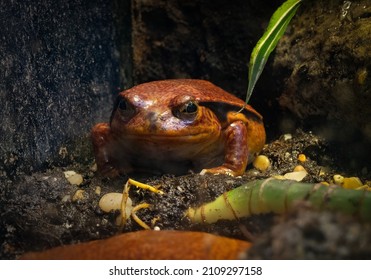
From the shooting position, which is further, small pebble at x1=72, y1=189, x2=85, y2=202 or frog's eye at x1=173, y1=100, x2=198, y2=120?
frog's eye at x1=173, y1=100, x2=198, y2=120

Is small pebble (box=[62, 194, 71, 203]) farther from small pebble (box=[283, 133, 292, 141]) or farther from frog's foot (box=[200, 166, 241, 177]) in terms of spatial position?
small pebble (box=[283, 133, 292, 141])

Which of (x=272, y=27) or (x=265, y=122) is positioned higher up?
(x=272, y=27)

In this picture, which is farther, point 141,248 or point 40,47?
point 40,47

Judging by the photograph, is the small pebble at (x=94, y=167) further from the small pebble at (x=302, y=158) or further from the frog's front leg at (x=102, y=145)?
the small pebble at (x=302, y=158)

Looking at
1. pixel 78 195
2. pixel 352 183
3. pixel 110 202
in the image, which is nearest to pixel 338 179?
pixel 352 183

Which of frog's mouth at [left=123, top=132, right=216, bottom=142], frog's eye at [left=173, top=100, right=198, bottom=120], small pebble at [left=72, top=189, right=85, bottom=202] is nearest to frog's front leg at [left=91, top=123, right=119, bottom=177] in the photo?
frog's mouth at [left=123, top=132, right=216, bottom=142]

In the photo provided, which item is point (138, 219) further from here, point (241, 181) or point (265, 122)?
point (265, 122)
